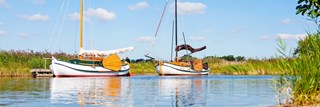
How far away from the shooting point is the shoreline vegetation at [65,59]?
130 feet

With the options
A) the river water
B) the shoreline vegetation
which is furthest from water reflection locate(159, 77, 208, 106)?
the shoreline vegetation

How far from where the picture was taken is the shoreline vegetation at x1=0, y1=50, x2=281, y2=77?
39.8 meters

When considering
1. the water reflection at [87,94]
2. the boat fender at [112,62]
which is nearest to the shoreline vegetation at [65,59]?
the boat fender at [112,62]

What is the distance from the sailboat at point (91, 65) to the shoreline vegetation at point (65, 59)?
7.09 ft

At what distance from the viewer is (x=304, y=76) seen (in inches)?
372

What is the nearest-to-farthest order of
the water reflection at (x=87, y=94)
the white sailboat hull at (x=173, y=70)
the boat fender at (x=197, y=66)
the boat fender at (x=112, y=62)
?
the water reflection at (x=87, y=94), the boat fender at (x=112, y=62), the white sailboat hull at (x=173, y=70), the boat fender at (x=197, y=66)

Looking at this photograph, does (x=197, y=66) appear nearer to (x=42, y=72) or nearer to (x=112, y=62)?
(x=112, y=62)

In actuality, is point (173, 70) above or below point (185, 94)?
above

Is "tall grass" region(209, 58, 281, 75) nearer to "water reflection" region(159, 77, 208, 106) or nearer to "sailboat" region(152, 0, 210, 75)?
"sailboat" region(152, 0, 210, 75)

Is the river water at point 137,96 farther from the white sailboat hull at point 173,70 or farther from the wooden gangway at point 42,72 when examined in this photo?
the white sailboat hull at point 173,70

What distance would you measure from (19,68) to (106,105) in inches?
1203

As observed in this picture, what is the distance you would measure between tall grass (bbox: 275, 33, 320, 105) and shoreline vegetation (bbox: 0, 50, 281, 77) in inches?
1039

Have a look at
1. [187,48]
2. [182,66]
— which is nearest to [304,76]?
[182,66]

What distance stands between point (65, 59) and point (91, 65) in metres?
5.92
